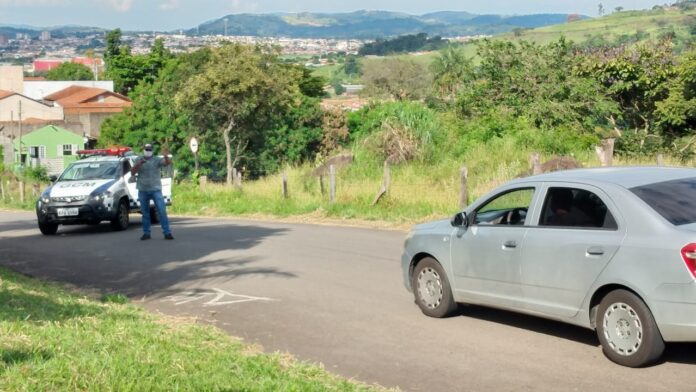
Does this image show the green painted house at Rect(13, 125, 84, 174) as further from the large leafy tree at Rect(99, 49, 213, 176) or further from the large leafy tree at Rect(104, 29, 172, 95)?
the large leafy tree at Rect(104, 29, 172, 95)

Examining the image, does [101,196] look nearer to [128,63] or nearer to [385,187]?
[385,187]

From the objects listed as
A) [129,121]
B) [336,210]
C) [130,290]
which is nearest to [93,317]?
[130,290]

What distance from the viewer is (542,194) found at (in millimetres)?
9625

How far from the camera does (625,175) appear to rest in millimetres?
9289

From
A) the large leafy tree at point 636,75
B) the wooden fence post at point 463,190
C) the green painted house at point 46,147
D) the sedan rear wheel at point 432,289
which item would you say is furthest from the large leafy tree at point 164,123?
the sedan rear wheel at point 432,289

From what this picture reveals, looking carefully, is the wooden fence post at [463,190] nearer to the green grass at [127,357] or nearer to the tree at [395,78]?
the green grass at [127,357]

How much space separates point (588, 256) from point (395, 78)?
10647 cm

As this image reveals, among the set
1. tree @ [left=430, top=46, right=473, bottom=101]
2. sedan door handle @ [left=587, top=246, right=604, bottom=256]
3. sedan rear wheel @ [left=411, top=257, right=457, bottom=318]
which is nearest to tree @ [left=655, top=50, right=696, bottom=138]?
sedan rear wheel @ [left=411, top=257, right=457, bottom=318]

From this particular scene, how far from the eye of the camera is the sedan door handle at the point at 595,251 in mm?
8641

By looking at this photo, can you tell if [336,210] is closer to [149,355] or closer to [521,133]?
[521,133]

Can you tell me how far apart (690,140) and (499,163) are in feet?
24.4

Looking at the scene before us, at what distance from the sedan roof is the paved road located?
1482 millimetres

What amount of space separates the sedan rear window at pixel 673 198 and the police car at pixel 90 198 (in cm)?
1438

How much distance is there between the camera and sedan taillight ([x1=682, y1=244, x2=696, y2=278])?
7.91 m
